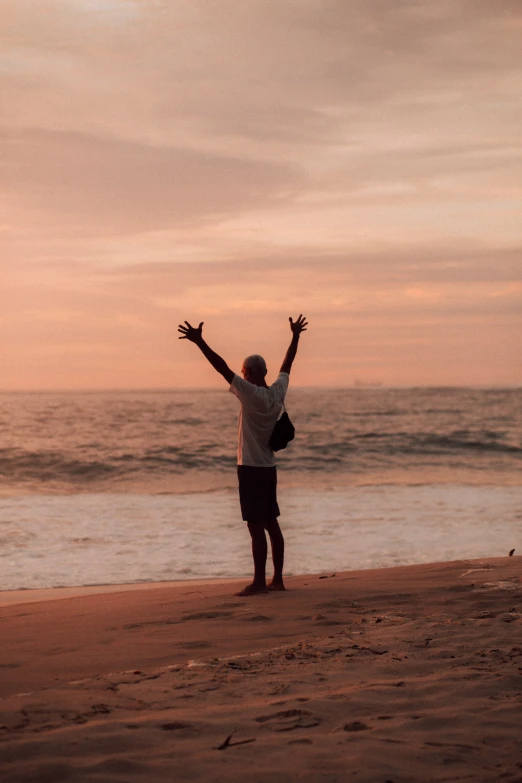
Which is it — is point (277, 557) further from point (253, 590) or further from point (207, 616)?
point (207, 616)

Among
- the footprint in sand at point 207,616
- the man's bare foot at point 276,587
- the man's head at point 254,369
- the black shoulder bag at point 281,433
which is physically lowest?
the man's bare foot at point 276,587

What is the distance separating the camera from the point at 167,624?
5.50 metres

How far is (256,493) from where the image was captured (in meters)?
6.42

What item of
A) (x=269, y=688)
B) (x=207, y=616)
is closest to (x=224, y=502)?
(x=207, y=616)

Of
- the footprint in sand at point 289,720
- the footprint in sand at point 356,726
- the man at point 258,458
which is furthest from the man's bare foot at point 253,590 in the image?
the footprint in sand at point 356,726

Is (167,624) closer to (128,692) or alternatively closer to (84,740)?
(128,692)

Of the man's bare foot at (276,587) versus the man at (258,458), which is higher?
the man at (258,458)

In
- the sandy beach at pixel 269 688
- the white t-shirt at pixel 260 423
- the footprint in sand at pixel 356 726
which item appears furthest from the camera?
the white t-shirt at pixel 260 423

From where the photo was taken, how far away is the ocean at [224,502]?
938 centimetres

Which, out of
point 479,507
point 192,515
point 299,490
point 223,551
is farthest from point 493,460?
point 223,551

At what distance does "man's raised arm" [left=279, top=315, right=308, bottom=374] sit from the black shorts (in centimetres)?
88

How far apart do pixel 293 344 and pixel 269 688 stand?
11.5ft

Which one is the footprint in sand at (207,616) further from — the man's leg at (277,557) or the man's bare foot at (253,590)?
the man's leg at (277,557)

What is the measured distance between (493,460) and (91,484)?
13215 millimetres
